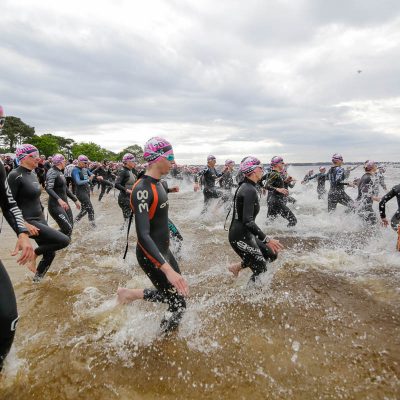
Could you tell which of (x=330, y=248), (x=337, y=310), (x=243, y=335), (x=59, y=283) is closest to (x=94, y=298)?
(x=59, y=283)

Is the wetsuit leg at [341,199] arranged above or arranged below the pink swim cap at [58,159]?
below

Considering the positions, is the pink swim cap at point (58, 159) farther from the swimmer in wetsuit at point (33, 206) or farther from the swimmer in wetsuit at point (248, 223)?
the swimmer in wetsuit at point (248, 223)

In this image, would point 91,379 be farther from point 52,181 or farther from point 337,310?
point 52,181

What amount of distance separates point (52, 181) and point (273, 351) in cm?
538

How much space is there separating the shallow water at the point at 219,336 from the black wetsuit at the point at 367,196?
117 inches

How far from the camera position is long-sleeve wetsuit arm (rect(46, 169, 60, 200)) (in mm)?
6277

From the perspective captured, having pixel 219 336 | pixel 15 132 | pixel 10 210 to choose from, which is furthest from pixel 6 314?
pixel 15 132

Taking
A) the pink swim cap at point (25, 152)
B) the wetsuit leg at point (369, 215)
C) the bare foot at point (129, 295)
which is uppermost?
the pink swim cap at point (25, 152)

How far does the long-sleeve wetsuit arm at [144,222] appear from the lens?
301 centimetres

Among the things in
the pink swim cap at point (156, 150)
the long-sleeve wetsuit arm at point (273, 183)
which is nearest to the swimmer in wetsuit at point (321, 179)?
the long-sleeve wetsuit arm at point (273, 183)

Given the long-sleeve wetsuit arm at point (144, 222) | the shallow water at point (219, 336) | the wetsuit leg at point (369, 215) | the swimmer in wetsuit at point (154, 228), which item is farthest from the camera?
the wetsuit leg at point (369, 215)

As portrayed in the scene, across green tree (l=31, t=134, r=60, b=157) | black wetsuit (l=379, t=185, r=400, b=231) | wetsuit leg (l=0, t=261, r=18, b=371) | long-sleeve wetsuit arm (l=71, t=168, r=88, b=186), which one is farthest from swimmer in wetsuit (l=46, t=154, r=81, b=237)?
green tree (l=31, t=134, r=60, b=157)

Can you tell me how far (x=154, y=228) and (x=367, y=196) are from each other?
25.0ft

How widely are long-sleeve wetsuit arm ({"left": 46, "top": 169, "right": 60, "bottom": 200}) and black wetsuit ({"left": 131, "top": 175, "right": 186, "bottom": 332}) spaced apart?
362 centimetres
